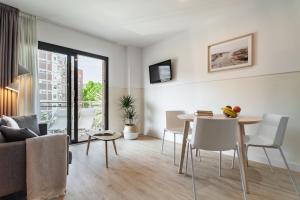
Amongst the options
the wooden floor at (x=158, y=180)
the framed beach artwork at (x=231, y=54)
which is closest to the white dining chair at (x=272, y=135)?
the wooden floor at (x=158, y=180)

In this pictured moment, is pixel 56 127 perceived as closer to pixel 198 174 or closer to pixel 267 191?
pixel 198 174

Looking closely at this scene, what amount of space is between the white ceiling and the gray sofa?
7.98ft

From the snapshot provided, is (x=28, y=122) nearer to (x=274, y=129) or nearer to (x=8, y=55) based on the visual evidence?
(x=8, y=55)

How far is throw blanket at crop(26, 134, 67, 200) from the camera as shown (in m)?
1.62

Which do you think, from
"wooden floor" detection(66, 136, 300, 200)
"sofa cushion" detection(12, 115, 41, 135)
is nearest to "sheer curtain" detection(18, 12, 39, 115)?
"sofa cushion" detection(12, 115, 41, 135)

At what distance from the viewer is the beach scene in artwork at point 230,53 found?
3.00 m

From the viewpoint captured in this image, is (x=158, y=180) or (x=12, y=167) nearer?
(x=12, y=167)

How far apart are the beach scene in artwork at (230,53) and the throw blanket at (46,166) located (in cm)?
289

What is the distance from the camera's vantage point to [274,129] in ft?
7.02

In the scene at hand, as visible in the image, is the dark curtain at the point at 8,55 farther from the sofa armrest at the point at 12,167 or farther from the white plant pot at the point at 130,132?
the white plant pot at the point at 130,132

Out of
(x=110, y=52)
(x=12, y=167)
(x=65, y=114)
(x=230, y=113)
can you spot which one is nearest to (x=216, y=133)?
(x=230, y=113)

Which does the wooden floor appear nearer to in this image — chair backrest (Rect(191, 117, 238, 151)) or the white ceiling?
chair backrest (Rect(191, 117, 238, 151))

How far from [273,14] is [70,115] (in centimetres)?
428

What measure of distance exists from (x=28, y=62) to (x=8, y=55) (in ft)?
1.04
